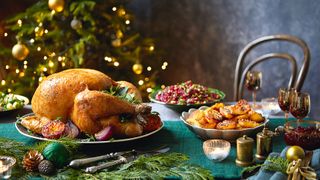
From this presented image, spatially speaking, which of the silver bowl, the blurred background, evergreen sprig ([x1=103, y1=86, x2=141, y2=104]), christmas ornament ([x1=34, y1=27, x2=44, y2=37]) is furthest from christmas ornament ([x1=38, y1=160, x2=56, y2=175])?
the blurred background

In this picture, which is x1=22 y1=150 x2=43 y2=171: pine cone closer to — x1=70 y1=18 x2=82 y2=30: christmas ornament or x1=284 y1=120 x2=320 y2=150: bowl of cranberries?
x1=284 y1=120 x2=320 y2=150: bowl of cranberries

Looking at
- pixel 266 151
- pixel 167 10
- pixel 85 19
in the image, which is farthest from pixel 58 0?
pixel 266 151

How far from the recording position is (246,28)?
12.2 feet

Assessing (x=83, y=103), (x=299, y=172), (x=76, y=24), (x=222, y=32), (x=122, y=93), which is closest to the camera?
(x=299, y=172)

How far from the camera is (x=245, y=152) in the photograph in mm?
1374

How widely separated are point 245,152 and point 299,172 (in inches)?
8.3

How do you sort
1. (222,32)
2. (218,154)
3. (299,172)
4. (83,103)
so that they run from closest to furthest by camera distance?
(299,172) < (218,154) < (83,103) < (222,32)

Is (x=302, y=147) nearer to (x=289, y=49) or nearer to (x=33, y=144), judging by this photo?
(x=33, y=144)

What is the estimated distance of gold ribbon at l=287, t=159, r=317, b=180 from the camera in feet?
3.85

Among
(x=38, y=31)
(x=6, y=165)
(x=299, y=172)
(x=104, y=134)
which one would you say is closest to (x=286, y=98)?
(x=299, y=172)

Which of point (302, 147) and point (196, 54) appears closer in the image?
point (302, 147)

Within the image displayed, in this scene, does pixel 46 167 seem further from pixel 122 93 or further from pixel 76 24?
pixel 76 24

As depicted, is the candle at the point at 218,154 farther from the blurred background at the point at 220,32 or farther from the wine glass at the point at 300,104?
the blurred background at the point at 220,32

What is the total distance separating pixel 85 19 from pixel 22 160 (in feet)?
6.68
